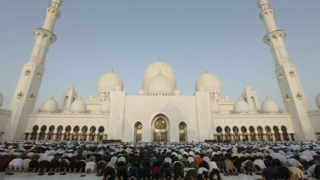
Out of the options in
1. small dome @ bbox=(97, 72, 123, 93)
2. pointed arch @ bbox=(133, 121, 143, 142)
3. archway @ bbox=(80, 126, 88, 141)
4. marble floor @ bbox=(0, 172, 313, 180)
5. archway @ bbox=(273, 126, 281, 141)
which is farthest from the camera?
small dome @ bbox=(97, 72, 123, 93)

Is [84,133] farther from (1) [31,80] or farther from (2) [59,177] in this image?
(2) [59,177]

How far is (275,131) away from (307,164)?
80.6ft

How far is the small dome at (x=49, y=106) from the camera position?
95.2 feet

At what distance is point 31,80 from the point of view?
87.7 ft

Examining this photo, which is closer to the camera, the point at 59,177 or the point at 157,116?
the point at 59,177

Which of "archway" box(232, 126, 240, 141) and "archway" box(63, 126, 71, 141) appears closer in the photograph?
"archway" box(63, 126, 71, 141)

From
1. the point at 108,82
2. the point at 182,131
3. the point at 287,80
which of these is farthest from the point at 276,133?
the point at 108,82

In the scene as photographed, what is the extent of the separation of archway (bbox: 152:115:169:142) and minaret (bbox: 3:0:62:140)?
18936mm

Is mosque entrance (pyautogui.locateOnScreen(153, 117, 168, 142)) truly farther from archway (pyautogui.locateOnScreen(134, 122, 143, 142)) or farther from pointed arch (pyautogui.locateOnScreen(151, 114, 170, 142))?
archway (pyautogui.locateOnScreen(134, 122, 143, 142))

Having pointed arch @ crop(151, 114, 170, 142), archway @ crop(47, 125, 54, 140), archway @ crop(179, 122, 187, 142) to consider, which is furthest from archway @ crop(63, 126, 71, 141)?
archway @ crop(179, 122, 187, 142)

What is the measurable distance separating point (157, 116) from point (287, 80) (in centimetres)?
2098

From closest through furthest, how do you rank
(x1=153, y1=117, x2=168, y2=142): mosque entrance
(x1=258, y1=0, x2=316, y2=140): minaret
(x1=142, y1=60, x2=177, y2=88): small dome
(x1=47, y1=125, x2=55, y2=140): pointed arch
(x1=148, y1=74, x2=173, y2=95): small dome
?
1. (x1=258, y1=0, x2=316, y2=140): minaret
2. (x1=153, y1=117, x2=168, y2=142): mosque entrance
3. (x1=47, y1=125, x2=55, y2=140): pointed arch
4. (x1=148, y1=74, x2=173, y2=95): small dome
5. (x1=142, y1=60, x2=177, y2=88): small dome

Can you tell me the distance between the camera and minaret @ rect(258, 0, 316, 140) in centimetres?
2552

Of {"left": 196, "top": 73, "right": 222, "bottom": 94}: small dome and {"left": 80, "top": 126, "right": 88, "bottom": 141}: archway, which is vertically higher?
{"left": 196, "top": 73, "right": 222, "bottom": 94}: small dome
